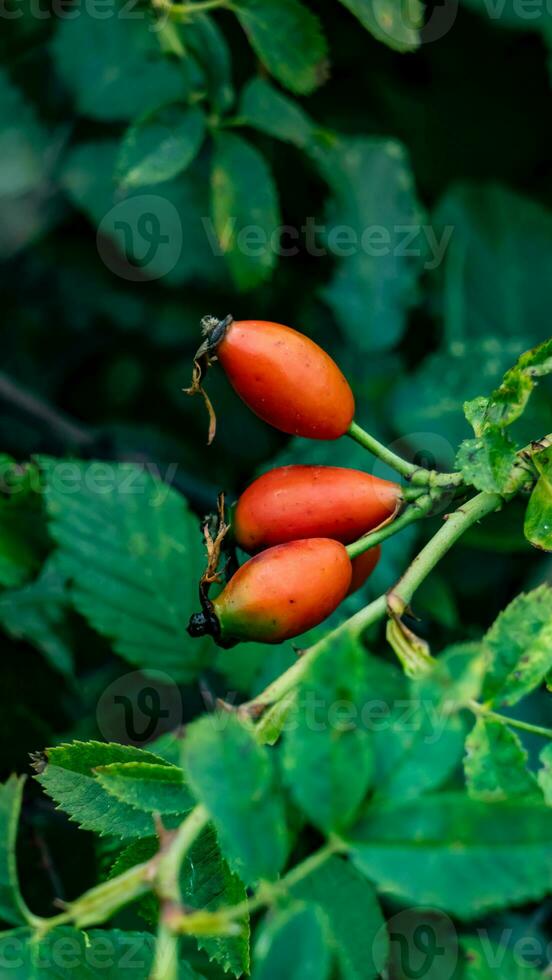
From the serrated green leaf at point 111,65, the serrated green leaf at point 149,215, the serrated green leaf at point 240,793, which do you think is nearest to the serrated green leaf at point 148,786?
the serrated green leaf at point 240,793

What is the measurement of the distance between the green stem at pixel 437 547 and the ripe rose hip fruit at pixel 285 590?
0.06 metres

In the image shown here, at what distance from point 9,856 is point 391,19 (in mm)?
1259

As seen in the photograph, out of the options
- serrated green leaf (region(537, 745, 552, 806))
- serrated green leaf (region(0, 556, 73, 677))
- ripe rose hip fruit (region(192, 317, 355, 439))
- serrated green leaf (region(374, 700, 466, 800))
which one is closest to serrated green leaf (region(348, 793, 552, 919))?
serrated green leaf (region(374, 700, 466, 800))

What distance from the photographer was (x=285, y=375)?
3.54ft

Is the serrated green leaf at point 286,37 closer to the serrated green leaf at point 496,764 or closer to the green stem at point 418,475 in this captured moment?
the green stem at point 418,475

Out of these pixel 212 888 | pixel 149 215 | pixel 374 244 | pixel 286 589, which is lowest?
pixel 374 244

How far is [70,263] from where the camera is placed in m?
2.79

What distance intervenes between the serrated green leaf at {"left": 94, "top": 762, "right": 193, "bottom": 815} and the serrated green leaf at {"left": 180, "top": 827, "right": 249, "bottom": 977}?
94 mm

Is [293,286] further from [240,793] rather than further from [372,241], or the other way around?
[240,793]

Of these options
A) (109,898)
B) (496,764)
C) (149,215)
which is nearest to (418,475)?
(496,764)

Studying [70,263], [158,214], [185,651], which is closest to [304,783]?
[185,651]

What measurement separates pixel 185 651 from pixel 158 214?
3.72ft

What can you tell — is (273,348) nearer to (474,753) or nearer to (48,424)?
(474,753)

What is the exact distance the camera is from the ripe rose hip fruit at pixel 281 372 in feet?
3.54
